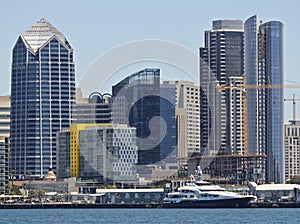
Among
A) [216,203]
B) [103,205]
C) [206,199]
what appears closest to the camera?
[206,199]

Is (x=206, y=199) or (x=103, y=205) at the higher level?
(x=206, y=199)

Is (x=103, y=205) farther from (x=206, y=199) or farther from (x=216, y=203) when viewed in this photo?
(x=216, y=203)

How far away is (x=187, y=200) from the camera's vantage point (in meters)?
143

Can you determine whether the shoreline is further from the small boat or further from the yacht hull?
the small boat

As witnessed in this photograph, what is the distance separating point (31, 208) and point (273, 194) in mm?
36474

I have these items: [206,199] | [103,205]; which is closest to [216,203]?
[206,199]

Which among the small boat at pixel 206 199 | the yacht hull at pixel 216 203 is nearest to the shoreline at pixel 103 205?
the yacht hull at pixel 216 203

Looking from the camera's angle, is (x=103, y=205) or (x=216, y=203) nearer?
(x=216, y=203)

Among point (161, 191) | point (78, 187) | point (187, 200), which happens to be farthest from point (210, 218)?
point (78, 187)

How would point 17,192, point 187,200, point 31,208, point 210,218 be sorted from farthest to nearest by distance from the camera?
point 17,192, point 31,208, point 187,200, point 210,218

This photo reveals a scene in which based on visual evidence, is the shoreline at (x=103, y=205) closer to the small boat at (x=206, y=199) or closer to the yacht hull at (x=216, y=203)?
the yacht hull at (x=216, y=203)

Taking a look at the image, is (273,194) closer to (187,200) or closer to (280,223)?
(187,200)

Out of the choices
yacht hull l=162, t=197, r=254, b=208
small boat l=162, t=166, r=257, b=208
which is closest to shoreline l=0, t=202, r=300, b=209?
yacht hull l=162, t=197, r=254, b=208

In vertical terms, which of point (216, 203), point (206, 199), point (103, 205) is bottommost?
point (103, 205)
